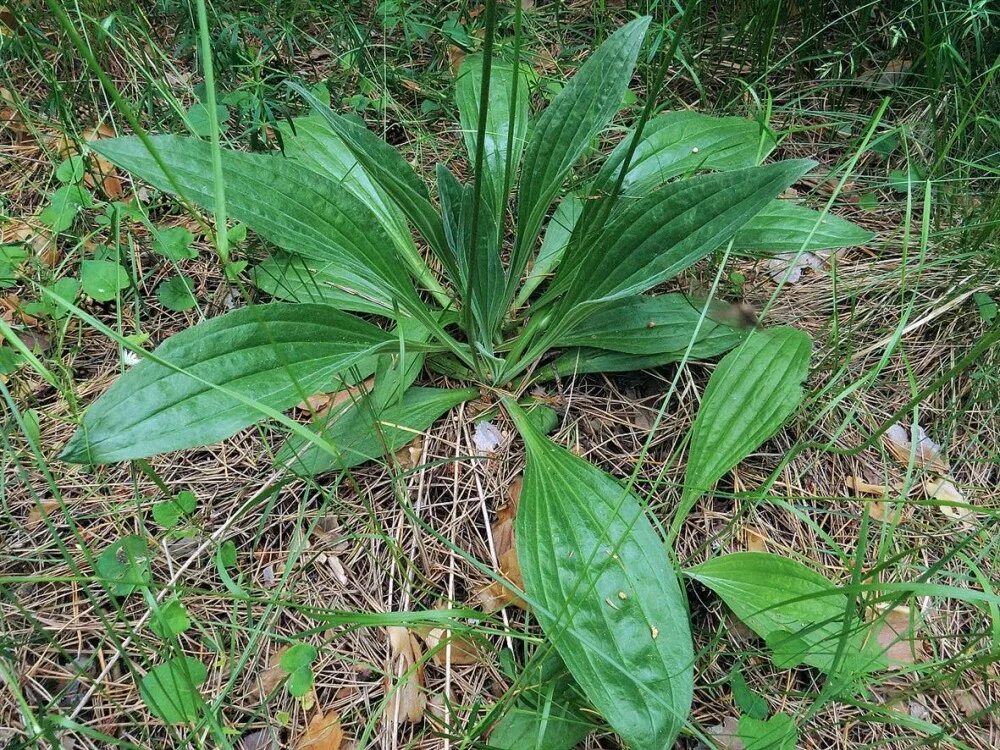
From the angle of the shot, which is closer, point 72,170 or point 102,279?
point 102,279

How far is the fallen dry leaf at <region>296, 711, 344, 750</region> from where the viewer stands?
1208 millimetres

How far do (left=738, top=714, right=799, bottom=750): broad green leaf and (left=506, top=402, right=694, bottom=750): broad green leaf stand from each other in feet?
0.47

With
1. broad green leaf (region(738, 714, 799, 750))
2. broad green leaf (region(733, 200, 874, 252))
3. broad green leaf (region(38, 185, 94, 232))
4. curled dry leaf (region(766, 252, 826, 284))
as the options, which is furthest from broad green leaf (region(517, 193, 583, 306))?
broad green leaf (region(38, 185, 94, 232))

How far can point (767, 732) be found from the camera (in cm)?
116

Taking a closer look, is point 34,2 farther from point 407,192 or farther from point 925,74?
point 925,74

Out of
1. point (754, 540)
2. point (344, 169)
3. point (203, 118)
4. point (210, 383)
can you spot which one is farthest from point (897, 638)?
point (203, 118)

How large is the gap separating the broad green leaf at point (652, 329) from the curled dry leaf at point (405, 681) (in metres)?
0.69

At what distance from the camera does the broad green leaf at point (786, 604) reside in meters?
1.20

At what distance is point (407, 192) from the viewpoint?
1.46 m

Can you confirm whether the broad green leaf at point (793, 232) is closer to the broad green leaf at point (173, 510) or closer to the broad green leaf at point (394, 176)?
the broad green leaf at point (394, 176)

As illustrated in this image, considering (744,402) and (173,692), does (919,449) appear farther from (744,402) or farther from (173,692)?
(173,692)

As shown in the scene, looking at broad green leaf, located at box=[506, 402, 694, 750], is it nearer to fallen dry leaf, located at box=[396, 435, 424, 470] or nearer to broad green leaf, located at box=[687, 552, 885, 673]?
broad green leaf, located at box=[687, 552, 885, 673]

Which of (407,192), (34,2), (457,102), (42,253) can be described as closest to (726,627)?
(407,192)

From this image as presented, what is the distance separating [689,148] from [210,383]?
1228 millimetres
